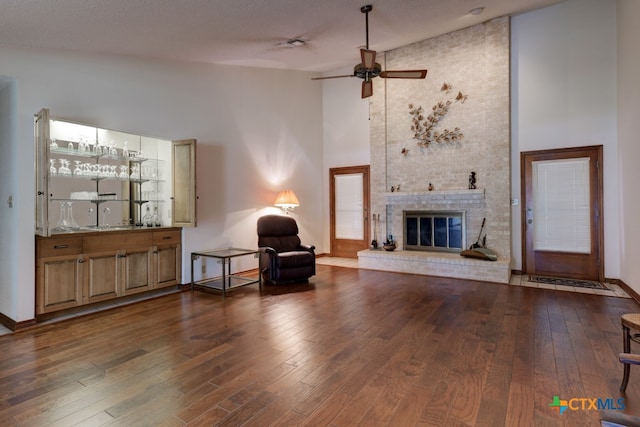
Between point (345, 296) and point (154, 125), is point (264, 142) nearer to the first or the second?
point (154, 125)

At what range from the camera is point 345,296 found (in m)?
4.54

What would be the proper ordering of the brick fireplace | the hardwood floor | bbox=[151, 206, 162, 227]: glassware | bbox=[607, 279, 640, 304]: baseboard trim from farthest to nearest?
the brick fireplace → bbox=[151, 206, 162, 227]: glassware → bbox=[607, 279, 640, 304]: baseboard trim → the hardwood floor

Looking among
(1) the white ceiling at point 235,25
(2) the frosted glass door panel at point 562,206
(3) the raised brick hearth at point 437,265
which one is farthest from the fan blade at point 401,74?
(3) the raised brick hearth at point 437,265

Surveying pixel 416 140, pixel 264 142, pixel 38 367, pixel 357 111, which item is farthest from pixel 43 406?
pixel 357 111

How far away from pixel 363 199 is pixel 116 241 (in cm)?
484

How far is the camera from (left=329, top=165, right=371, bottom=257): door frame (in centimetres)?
738

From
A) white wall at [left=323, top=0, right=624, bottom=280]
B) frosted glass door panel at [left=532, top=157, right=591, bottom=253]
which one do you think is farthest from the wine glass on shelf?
frosted glass door panel at [left=532, top=157, right=591, bottom=253]

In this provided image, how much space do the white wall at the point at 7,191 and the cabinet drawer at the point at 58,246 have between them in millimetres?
235

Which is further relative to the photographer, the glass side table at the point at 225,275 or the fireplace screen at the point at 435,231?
the fireplace screen at the point at 435,231

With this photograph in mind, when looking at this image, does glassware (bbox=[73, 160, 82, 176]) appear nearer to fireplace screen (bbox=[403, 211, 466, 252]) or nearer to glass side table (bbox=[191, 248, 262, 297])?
glass side table (bbox=[191, 248, 262, 297])

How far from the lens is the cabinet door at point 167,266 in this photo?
4.61m

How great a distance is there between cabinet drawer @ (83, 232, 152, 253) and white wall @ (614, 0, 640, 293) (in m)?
6.05

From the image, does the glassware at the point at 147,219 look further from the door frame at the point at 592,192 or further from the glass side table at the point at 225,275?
the door frame at the point at 592,192

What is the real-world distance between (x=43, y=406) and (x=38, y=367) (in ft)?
2.20
